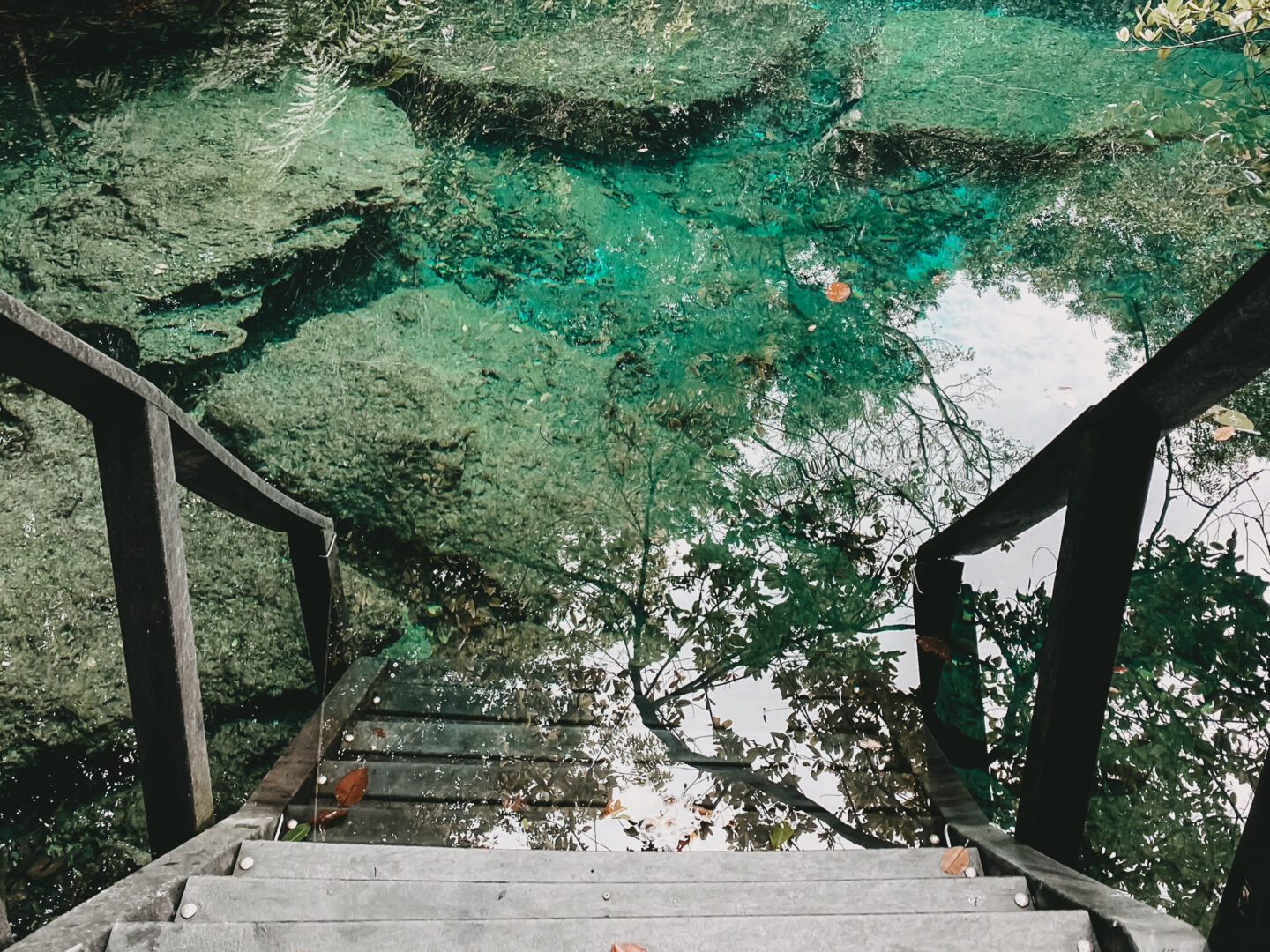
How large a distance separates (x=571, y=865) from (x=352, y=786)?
0.95 m

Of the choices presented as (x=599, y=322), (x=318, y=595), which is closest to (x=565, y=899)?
(x=318, y=595)

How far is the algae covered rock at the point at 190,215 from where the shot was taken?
3.75m

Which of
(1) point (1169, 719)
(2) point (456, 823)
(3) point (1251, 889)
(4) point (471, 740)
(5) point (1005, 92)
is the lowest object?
(2) point (456, 823)

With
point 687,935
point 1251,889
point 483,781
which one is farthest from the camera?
point 483,781

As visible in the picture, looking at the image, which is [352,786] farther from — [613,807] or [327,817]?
[613,807]

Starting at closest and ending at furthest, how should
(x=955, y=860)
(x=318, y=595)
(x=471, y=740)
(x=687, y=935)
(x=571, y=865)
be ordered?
(x=687, y=935), (x=571, y=865), (x=955, y=860), (x=471, y=740), (x=318, y=595)

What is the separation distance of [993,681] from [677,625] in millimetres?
1149

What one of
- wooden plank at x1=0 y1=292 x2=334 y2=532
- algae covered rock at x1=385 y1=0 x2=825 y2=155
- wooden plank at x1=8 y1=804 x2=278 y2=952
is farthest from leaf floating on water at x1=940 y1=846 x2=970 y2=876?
algae covered rock at x1=385 y1=0 x2=825 y2=155

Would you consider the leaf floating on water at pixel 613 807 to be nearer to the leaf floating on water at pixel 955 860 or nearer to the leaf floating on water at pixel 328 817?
the leaf floating on water at pixel 328 817

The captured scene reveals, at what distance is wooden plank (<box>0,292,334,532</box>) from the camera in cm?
129

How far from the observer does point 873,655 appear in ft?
9.68

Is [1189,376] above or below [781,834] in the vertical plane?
above

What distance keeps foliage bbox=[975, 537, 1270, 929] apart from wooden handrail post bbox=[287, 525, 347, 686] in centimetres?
234

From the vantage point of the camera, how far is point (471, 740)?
258cm
